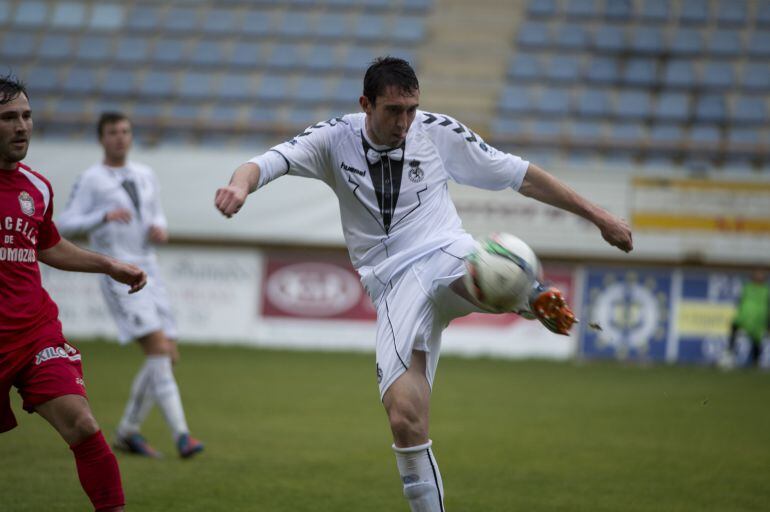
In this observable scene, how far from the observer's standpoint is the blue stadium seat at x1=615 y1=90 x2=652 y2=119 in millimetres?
21900

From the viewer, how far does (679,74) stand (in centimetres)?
2278

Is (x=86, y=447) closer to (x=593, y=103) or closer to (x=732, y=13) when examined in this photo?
(x=593, y=103)

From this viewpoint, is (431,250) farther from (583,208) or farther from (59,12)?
(59,12)

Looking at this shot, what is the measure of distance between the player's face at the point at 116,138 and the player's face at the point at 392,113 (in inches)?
154

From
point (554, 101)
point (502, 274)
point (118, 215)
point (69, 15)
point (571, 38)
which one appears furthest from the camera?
point (69, 15)

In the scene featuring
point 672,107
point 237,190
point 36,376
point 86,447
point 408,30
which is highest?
point 408,30

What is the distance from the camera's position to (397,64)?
4.83 metres

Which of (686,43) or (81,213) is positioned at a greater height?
(686,43)

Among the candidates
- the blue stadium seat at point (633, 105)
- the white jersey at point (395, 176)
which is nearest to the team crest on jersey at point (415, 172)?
the white jersey at point (395, 176)

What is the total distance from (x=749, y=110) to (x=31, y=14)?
17371 mm

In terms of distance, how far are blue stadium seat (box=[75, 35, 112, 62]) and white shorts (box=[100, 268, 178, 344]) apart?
1692 cm

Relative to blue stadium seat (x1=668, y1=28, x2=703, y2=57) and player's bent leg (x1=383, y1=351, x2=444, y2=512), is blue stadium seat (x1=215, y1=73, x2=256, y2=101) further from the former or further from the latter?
player's bent leg (x1=383, y1=351, x2=444, y2=512)

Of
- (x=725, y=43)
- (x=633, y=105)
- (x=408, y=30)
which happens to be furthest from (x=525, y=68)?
(x=725, y=43)

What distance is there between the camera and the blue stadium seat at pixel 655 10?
78.3 ft
